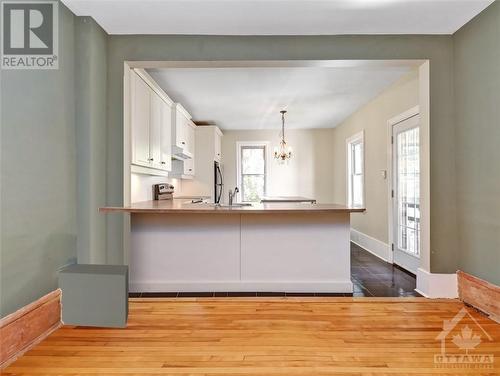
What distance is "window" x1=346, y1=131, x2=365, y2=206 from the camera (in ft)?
18.9

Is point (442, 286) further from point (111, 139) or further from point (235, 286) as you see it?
point (111, 139)

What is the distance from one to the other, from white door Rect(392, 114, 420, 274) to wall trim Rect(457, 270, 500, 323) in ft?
3.02

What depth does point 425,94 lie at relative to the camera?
9.59 feet

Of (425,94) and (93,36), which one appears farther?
(425,94)

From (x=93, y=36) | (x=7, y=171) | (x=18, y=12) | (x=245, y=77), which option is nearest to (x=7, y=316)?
(x=7, y=171)

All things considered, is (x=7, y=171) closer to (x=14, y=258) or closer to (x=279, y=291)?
(x=14, y=258)

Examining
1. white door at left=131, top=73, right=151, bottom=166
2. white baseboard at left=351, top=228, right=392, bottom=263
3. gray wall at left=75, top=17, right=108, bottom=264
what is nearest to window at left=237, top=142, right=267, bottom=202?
white baseboard at left=351, top=228, right=392, bottom=263

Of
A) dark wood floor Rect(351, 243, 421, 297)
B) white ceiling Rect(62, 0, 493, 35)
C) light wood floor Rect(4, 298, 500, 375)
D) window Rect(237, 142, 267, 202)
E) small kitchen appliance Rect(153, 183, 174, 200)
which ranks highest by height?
white ceiling Rect(62, 0, 493, 35)

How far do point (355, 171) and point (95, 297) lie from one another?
5.18m

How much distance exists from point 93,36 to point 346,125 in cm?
496

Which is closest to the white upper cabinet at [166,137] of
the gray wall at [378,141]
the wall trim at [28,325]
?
the wall trim at [28,325]

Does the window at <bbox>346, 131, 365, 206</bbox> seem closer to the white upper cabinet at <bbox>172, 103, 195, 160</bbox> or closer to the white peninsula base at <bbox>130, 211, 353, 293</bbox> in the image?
the white peninsula base at <bbox>130, 211, 353, 293</bbox>

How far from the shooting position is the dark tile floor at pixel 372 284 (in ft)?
9.98

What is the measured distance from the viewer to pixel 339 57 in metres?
2.88
